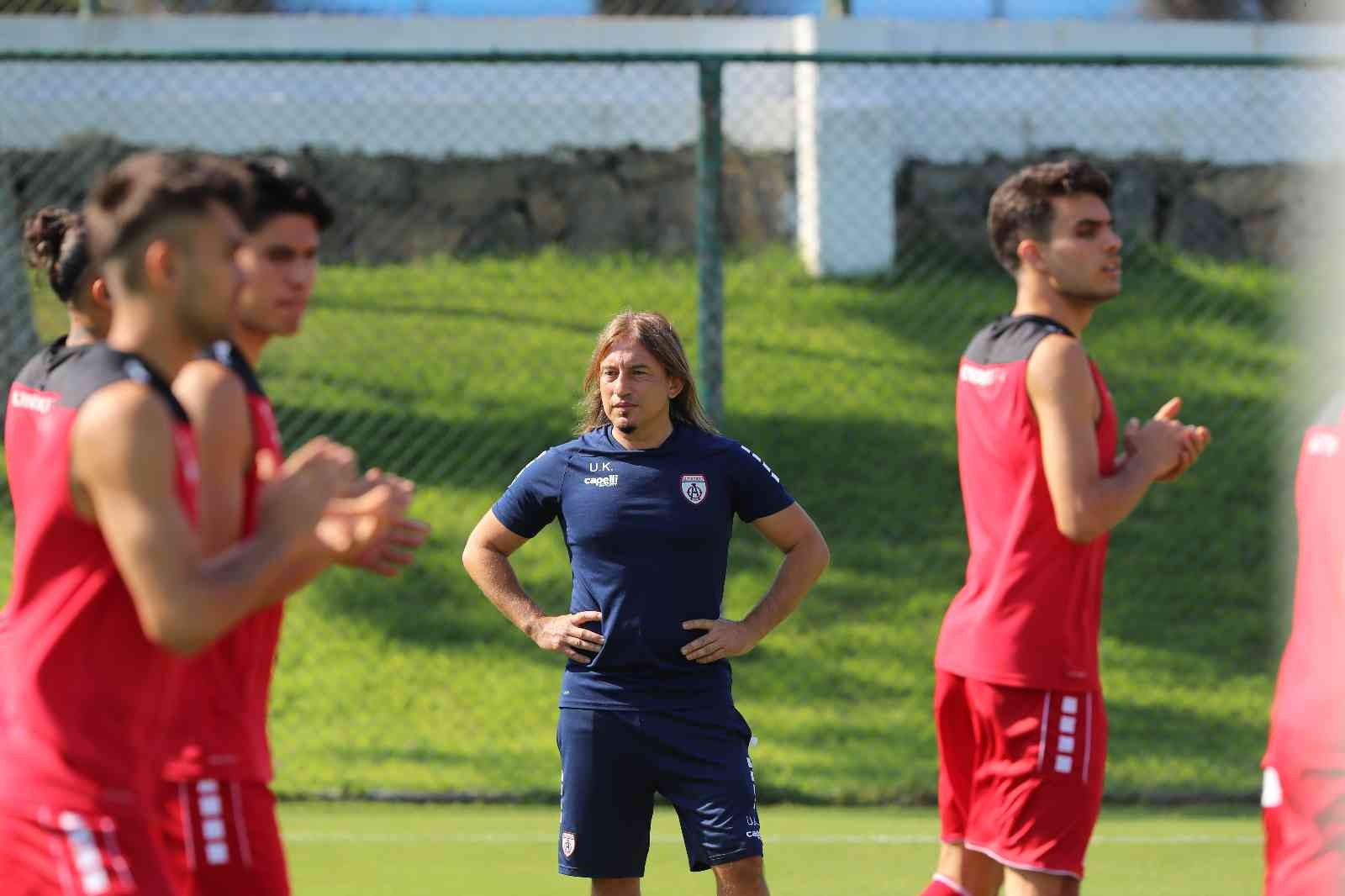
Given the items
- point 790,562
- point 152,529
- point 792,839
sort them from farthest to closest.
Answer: point 792,839
point 790,562
point 152,529

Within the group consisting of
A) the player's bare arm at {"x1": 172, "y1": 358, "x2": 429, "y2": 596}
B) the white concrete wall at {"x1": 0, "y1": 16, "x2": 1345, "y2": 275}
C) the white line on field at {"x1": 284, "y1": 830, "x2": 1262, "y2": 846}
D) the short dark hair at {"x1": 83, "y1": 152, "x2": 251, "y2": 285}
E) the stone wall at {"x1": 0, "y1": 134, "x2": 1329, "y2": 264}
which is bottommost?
the white line on field at {"x1": 284, "y1": 830, "x2": 1262, "y2": 846}

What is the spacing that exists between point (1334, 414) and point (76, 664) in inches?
91.1

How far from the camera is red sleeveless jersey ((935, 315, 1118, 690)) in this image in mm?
4438

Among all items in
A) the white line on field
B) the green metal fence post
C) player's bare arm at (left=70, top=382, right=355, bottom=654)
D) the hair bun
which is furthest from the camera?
the green metal fence post

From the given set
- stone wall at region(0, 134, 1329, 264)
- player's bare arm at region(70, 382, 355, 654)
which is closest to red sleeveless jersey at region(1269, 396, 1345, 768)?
player's bare arm at region(70, 382, 355, 654)

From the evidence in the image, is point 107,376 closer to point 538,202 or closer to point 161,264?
point 161,264

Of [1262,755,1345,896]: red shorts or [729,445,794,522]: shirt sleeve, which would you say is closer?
[1262,755,1345,896]: red shorts

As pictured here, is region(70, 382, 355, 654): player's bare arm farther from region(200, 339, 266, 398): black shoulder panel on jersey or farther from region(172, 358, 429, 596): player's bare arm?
region(200, 339, 266, 398): black shoulder panel on jersey

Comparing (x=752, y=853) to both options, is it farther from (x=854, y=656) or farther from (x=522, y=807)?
(x=854, y=656)

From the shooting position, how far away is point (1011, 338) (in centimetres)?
451

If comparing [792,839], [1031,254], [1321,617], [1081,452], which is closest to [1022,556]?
[1081,452]

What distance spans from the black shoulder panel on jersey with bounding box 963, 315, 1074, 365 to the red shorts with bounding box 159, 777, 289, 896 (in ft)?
7.01

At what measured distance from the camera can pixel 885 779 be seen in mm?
8500

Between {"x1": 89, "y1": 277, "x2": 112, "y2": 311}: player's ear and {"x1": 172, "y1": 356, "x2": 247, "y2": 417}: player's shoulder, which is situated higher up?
{"x1": 89, "y1": 277, "x2": 112, "y2": 311}: player's ear
